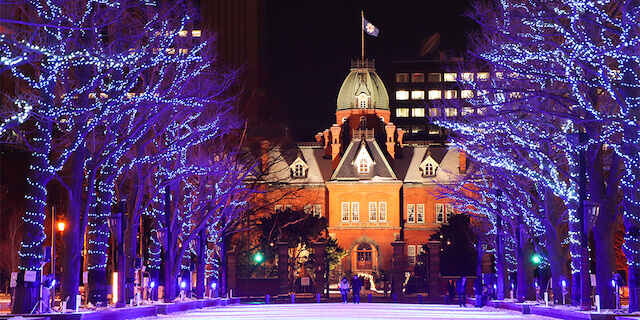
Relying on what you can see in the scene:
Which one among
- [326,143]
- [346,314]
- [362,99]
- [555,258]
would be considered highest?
[362,99]

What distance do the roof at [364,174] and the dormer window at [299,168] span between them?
365 cm

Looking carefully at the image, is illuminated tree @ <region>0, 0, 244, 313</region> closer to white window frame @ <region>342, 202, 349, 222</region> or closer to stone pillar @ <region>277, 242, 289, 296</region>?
stone pillar @ <region>277, 242, 289, 296</region>

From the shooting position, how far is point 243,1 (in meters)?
85.0

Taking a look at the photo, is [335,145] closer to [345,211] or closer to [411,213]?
[345,211]

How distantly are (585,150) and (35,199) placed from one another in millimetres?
14032

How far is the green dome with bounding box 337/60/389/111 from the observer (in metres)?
96.7

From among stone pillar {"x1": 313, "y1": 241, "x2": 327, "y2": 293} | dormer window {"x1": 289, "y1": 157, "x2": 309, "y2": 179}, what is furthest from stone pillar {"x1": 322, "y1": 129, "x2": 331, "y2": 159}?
stone pillar {"x1": 313, "y1": 241, "x2": 327, "y2": 293}

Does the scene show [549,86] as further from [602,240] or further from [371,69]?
[371,69]

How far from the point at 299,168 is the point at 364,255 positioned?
10.9 metres

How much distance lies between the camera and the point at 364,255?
281 ft

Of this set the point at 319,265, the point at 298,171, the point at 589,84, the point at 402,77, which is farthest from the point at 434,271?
the point at 402,77

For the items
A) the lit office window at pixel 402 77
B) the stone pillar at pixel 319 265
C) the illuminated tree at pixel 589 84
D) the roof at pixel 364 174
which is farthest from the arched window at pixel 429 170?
the illuminated tree at pixel 589 84

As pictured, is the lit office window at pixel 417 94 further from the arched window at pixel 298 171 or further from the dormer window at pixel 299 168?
the arched window at pixel 298 171

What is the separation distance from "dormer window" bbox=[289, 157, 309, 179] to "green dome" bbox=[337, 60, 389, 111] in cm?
1134
